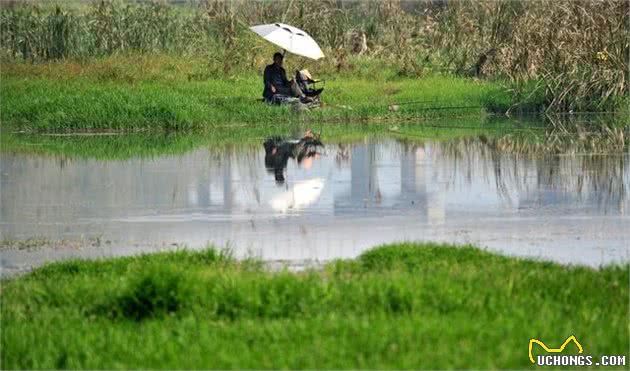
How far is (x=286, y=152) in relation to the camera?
870 inches

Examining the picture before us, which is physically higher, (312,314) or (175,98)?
(175,98)

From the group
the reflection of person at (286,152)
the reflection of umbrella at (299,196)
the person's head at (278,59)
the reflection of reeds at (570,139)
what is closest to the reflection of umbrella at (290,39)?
the person's head at (278,59)

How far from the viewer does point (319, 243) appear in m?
13.5

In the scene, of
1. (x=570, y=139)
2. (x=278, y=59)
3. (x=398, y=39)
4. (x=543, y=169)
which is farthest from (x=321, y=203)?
(x=398, y=39)

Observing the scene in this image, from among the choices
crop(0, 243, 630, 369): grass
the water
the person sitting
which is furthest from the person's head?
crop(0, 243, 630, 369): grass

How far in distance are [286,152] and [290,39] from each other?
5801 mm

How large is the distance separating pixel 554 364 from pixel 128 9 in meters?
28.3

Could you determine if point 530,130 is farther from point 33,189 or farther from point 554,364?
point 554,364

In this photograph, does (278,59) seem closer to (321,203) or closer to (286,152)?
(286,152)

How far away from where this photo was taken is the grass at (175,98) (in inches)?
1037

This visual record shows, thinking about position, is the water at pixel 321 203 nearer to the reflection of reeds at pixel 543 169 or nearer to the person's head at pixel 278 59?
the reflection of reeds at pixel 543 169

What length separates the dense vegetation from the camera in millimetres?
29000

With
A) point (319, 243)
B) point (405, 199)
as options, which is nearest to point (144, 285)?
point (319, 243)

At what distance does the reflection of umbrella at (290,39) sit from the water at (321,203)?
4.86m
